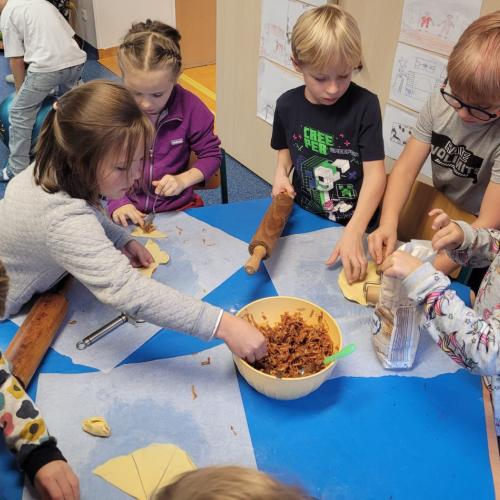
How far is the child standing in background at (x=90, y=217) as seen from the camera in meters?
0.84

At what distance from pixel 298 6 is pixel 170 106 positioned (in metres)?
0.97

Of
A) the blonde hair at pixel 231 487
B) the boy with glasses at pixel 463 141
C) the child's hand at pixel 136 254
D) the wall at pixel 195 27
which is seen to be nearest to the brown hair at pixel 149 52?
the child's hand at pixel 136 254

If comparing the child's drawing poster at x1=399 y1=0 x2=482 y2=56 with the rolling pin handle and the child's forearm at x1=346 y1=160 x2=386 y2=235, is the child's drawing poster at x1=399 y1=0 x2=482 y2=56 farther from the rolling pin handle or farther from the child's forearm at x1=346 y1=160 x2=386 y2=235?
the rolling pin handle

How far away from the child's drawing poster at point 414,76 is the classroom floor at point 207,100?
1.01m

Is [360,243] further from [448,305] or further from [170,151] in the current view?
[170,151]

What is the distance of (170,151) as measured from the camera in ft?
4.86

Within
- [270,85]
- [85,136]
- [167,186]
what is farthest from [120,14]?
[85,136]

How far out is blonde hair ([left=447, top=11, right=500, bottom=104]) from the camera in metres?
0.91

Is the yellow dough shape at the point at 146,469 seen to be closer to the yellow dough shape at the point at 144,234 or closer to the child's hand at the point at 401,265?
the child's hand at the point at 401,265

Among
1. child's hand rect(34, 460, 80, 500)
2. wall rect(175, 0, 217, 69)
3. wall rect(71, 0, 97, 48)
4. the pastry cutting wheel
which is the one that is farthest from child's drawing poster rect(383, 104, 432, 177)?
wall rect(71, 0, 97, 48)

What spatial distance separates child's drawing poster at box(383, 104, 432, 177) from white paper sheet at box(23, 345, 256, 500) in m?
1.27

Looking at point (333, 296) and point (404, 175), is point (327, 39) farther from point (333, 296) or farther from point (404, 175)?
point (333, 296)

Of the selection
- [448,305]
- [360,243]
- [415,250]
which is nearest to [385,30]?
[360,243]

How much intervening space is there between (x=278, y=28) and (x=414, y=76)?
2.63ft
